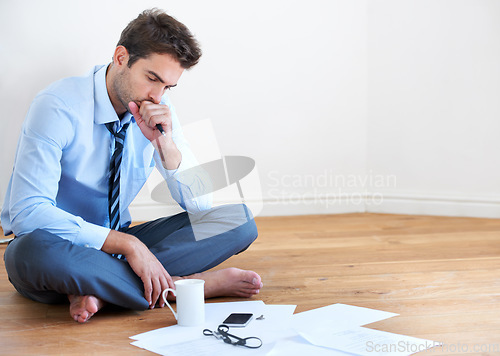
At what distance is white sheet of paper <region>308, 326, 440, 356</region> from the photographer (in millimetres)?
1109

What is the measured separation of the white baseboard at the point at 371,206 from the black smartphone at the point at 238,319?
1.78 meters

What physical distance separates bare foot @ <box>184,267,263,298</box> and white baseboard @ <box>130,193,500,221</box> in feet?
5.10

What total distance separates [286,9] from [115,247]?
84.3 inches

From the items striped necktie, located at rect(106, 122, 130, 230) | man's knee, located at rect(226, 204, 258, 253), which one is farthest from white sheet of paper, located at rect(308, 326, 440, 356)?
striped necktie, located at rect(106, 122, 130, 230)

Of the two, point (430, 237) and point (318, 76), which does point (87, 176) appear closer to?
point (430, 237)

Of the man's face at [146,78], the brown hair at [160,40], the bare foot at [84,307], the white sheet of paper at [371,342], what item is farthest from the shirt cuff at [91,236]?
the white sheet of paper at [371,342]

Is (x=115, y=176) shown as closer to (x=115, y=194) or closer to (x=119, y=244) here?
(x=115, y=194)

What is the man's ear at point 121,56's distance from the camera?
1562 mm

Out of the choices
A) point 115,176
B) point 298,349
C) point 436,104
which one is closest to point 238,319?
point 298,349

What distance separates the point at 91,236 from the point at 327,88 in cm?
212

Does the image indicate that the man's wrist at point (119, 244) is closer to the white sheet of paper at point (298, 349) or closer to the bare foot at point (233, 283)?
the bare foot at point (233, 283)

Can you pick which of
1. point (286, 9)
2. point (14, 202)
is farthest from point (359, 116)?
point (14, 202)

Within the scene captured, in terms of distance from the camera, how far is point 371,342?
1155 mm

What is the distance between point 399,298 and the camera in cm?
154
